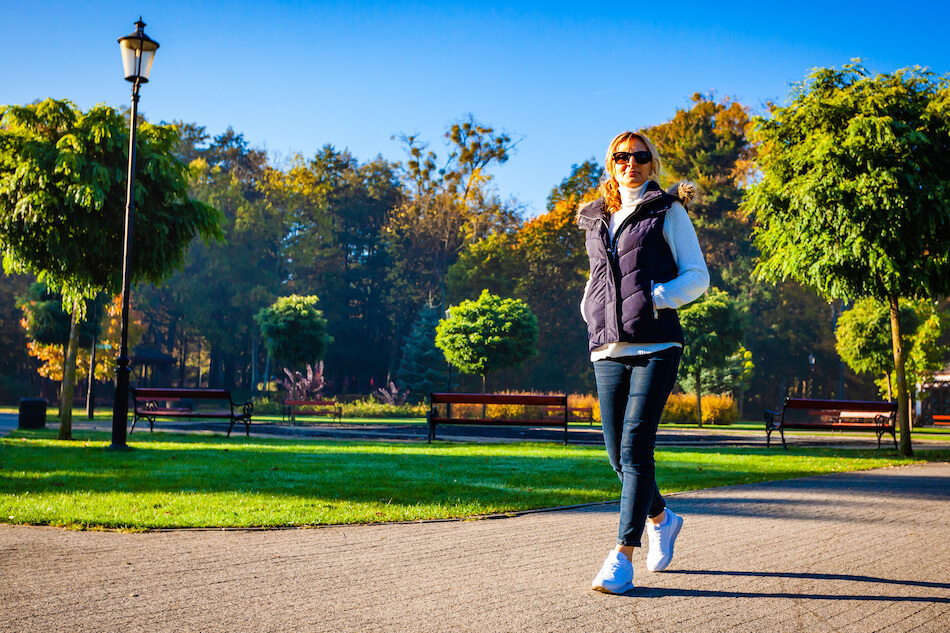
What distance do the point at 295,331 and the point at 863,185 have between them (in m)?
26.2

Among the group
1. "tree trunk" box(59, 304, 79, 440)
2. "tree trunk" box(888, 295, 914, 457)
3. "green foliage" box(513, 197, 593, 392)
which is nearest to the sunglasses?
"tree trunk" box(888, 295, 914, 457)

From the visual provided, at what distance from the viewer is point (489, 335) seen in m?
29.8

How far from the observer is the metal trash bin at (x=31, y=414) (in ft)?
59.1

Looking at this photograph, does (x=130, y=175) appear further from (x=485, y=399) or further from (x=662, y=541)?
(x=662, y=541)

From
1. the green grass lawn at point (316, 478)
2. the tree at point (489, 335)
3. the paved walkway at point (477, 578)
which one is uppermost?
the tree at point (489, 335)

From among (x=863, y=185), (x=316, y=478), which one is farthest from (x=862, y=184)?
(x=316, y=478)

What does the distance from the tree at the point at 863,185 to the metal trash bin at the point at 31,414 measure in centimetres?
1607

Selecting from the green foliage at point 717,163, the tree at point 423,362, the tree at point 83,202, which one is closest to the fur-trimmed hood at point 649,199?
the tree at point 83,202

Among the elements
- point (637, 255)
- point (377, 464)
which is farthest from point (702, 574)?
point (377, 464)

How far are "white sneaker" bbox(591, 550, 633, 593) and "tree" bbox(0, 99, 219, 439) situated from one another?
10.6m

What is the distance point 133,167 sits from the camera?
11.9 metres

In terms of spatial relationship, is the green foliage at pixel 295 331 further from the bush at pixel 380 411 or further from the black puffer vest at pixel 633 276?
the black puffer vest at pixel 633 276

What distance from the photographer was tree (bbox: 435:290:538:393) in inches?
1173

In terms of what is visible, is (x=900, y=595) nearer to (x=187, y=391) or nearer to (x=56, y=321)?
(x=187, y=391)
